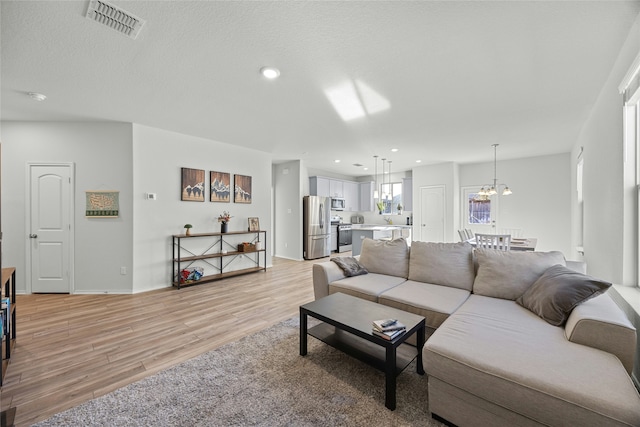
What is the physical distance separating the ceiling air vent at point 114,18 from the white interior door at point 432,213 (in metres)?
7.14

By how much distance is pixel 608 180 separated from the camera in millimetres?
2604

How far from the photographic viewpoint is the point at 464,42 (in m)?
2.08

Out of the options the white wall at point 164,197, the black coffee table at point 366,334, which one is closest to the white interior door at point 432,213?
the white wall at point 164,197

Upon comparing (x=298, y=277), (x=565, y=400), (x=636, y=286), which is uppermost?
(x=636, y=286)

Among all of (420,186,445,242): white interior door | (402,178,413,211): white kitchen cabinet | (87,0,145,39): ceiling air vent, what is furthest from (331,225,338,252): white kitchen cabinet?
(87,0,145,39): ceiling air vent

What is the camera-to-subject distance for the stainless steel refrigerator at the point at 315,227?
696 centimetres

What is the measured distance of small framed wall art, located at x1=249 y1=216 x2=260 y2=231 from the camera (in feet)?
18.3

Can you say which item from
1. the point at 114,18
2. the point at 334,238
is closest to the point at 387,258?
the point at 114,18

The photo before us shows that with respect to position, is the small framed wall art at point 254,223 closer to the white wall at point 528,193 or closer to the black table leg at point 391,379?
the black table leg at point 391,379

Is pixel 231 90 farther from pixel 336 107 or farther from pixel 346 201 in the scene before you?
pixel 346 201

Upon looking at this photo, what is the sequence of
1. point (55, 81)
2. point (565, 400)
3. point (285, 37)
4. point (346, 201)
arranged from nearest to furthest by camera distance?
point (565, 400)
point (285, 37)
point (55, 81)
point (346, 201)

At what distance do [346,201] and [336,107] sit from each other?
5613mm

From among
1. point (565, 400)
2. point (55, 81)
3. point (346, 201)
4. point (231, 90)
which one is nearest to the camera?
point (565, 400)

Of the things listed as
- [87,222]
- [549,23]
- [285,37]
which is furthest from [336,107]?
[87,222]
